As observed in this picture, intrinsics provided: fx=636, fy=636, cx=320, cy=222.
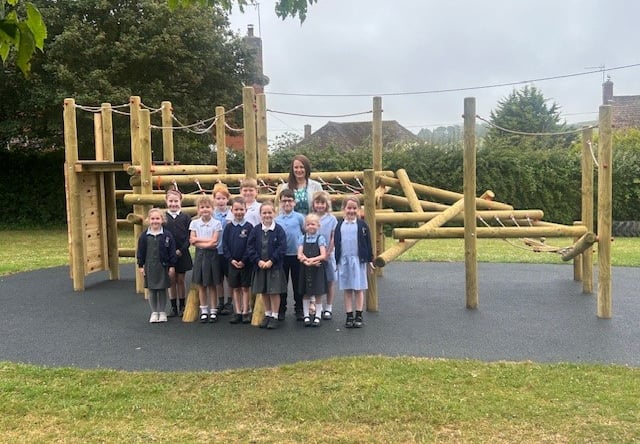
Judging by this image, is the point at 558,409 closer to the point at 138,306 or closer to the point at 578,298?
the point at 578,298

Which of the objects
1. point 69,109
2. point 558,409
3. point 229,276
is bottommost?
point 558,409

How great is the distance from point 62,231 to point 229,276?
13693 millimetres

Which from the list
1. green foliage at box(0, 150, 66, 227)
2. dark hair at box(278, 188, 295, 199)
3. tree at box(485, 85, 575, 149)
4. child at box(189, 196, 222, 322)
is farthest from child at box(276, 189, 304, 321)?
tree at box(485, 85, 575, 149)

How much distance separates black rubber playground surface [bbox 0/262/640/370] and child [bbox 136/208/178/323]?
0.23m

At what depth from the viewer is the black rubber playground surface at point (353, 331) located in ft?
16.8

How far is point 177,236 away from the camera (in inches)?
265

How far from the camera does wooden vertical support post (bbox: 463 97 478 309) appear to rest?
671cm

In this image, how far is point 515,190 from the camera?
1750 cm

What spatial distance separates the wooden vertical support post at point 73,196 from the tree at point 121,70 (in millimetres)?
8870

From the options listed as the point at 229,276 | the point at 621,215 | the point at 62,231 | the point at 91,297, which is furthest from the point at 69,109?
the point at 621,215

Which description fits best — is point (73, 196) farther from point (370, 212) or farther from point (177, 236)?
point (370, 212)

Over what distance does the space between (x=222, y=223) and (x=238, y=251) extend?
542mm

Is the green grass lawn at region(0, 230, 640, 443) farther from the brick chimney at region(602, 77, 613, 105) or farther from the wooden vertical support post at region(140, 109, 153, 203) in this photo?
the brick chimney at region(602, 77, 613, 105)

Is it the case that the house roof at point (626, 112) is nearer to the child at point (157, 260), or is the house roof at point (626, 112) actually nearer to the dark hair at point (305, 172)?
the dark hair at point (305, 172)
